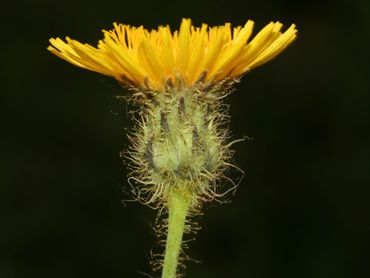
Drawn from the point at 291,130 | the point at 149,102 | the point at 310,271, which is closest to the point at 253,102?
the point at 291,130

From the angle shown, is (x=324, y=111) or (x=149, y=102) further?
(x=324, y=111)

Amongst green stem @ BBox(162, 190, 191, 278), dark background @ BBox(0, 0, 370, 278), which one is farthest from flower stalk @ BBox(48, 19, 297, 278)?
dark background @ BBox(0, 0, 370, 278)

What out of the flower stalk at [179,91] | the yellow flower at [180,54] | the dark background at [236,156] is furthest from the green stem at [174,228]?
the dark background at [236,156]

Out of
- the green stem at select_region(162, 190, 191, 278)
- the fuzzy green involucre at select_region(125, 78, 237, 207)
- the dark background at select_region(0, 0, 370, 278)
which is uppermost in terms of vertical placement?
the dark background at select_region(0, 0, 370, 278)

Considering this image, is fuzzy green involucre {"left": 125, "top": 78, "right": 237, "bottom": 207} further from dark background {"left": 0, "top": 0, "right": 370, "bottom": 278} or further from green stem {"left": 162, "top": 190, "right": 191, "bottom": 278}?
dark background {"left": 0, "top": 0, "right": 370, "bottom": 278}

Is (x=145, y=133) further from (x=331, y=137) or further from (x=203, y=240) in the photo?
(x=331, y=137)

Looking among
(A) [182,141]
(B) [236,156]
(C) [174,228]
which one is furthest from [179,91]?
(B) [236,156]

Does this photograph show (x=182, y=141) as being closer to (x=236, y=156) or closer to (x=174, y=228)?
(x=174, y=228)
